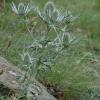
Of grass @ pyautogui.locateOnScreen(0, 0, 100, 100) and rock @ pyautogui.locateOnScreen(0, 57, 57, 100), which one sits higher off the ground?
grass @ pyautogui.locateOnScreen(0, 0, 100, 100)

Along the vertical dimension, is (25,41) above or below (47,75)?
above

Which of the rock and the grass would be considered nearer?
the rock

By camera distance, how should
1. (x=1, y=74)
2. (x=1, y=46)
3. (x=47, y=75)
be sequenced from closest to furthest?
(x=1, y=74)
(x=47, y=75)
(x=1, y=46)

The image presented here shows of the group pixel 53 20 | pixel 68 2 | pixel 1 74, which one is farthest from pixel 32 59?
pixel 68 2

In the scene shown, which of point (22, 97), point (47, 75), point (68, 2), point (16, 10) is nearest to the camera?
point (16, 10)

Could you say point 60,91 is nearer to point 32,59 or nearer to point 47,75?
point 47,75

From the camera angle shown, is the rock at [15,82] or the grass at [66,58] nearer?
the rock at [15,82]

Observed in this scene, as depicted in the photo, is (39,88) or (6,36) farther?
(6,36)

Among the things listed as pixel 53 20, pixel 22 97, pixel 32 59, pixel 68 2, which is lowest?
pixel 22 97

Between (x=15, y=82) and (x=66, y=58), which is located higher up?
(x=66, y=58)

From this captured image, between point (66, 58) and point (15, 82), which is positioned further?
point (66, 58)

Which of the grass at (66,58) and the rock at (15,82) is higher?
the grass at (66,58)
